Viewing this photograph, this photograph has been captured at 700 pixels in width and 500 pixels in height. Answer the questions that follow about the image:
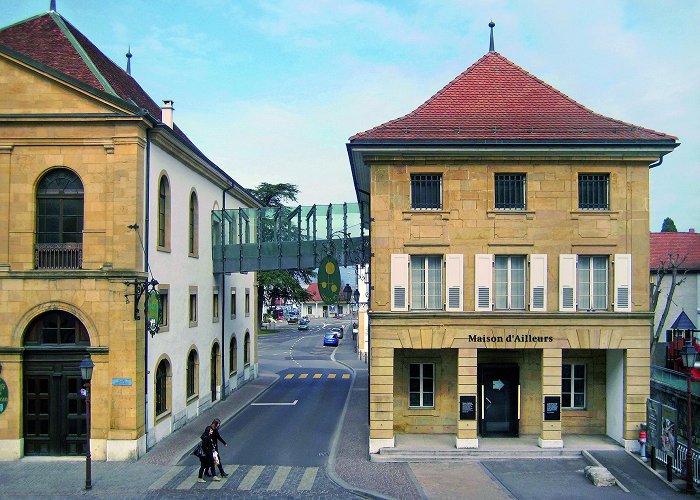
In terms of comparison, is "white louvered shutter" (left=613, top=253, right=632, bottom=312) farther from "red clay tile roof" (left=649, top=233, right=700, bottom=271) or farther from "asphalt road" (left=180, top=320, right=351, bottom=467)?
"red clay tile roof" (left=649, top=233, right=700, bottom=271)

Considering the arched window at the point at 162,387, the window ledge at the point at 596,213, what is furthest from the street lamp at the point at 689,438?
the arched window at the point at 162,387

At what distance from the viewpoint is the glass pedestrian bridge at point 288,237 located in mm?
28672

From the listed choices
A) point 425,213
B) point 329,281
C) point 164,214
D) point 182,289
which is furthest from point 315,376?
point 425,213

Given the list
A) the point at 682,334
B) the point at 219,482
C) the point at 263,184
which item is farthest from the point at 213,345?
the point at 263,184

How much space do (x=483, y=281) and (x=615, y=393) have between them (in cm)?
580

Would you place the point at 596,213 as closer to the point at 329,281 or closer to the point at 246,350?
the point at 329,281

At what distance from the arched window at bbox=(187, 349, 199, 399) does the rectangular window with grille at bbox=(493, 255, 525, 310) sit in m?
13.3

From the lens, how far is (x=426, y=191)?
22812 millimetres

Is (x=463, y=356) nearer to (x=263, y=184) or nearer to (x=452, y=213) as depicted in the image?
(x=452, y=213)

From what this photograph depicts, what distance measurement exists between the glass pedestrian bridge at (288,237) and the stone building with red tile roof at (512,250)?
4.92 metres

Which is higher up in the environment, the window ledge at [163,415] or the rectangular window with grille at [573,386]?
the rectangular window with grille at [573,386]

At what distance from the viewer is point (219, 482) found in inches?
776

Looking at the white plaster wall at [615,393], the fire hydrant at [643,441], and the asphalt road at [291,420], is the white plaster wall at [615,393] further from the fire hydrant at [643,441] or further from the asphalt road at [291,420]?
the asphalt road at [291,420]

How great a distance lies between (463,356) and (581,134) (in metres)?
7.99
